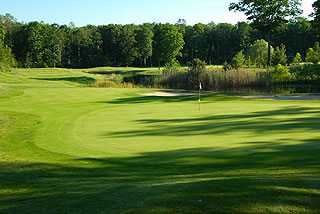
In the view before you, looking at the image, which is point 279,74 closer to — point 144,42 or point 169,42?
point 169,42

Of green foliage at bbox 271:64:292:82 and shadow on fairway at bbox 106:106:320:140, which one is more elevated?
green foliage at bbox 271:64:292:82

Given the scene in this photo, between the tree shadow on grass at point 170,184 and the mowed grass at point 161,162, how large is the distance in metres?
0.01

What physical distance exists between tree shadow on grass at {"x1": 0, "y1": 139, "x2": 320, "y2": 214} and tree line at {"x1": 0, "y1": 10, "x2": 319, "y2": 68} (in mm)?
71873

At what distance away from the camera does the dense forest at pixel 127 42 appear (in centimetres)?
8444

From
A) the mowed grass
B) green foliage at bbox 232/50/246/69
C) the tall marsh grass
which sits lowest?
the mowed grass

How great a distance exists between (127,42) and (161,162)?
302ft

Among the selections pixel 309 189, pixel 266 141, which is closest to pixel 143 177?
pixel 309 189

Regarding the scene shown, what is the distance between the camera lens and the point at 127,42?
9481cm

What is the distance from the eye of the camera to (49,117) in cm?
1146

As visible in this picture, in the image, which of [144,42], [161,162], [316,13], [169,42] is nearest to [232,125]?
[161,162]

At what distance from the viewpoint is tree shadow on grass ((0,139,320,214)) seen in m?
3.05

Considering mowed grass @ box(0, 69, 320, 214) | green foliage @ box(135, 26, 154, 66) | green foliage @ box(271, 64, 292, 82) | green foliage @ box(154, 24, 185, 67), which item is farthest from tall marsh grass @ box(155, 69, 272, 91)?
green foliage @ box(135, 26, 154, 66)

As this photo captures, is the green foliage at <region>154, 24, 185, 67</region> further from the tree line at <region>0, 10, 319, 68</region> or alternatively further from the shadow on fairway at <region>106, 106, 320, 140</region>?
the shadow on fairway at <region>106, 106, 320, 140</region>

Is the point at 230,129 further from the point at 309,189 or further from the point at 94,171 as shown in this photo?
the point at 309,189
